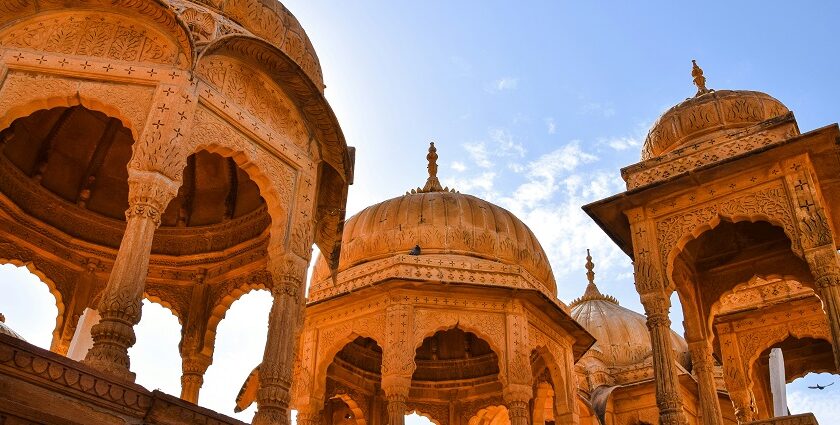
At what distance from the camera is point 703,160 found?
508 inches

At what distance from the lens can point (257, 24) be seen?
10523 millimetres

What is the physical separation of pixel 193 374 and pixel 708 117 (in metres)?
10.9

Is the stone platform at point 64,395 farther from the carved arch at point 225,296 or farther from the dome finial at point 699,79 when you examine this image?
the dome finial at point 699,79

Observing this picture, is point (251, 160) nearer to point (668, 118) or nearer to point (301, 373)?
point (301, 373)

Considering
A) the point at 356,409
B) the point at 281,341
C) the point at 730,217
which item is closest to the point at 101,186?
the point at 281,341

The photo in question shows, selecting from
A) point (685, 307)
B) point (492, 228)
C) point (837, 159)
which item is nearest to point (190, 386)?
point (492, 228)

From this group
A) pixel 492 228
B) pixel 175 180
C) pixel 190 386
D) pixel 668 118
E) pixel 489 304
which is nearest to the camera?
pixel 175 180

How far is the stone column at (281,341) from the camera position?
8.70 meters

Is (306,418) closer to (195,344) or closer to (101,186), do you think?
(195,344)

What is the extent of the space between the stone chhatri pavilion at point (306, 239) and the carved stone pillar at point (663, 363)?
0.04m

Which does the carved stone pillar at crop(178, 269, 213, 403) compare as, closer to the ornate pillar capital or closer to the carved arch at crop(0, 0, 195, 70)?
the ornate pillar capital

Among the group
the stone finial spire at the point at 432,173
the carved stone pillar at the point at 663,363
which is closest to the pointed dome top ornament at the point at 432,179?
the stone finial spire at the point at 432,173

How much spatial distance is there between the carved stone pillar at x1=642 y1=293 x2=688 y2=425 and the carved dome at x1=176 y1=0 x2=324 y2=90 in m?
6.66

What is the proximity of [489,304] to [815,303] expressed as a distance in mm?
7464
